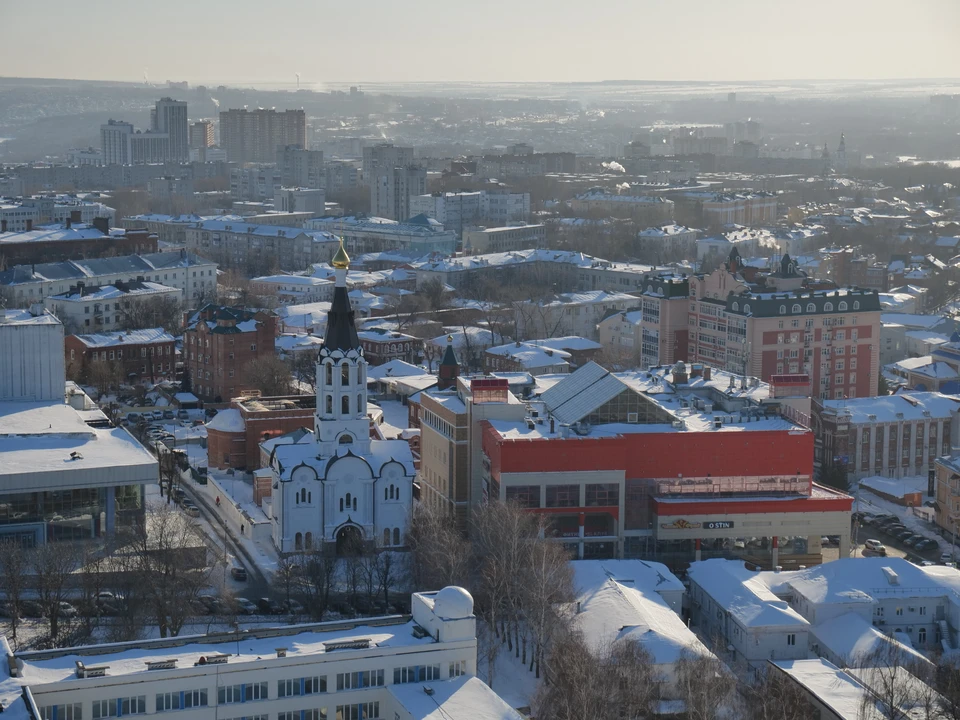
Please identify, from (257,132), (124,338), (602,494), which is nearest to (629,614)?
(602,494)

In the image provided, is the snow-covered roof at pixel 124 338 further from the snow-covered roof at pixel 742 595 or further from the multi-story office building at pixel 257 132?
the multi-story office building at pixel 257 132

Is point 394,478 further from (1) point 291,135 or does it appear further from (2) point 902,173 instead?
(1) point 291,135

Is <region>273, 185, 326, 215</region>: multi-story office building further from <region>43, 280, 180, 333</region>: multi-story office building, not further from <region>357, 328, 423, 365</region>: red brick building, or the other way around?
<region>357, 328, 423, 365</region>: red brick building

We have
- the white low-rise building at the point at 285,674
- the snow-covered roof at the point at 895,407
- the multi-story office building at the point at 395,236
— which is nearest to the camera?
the white low-rise building at the point at 285,674

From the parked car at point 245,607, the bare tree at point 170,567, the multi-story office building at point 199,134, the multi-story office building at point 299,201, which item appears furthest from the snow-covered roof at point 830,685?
the multi-story office building at point 199,134

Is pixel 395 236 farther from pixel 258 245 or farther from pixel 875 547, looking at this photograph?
pixel 875 547

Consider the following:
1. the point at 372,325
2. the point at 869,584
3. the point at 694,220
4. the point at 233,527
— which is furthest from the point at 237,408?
the point at 694,220

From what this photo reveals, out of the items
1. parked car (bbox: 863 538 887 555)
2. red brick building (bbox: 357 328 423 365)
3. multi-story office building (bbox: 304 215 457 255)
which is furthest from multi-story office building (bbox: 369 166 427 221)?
parked car (bbox: 863 538 887 555)
